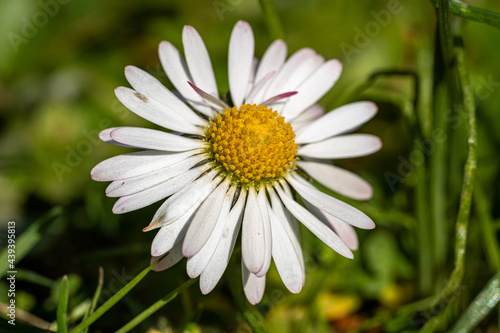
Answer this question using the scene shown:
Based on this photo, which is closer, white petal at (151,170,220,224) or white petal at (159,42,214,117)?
white petal at (151,170,220,224)

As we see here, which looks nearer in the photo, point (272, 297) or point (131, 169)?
point (131, 169)

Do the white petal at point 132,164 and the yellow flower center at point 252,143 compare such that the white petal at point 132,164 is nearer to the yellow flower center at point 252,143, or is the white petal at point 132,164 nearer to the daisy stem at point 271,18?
the yellow flower center at point 252,143

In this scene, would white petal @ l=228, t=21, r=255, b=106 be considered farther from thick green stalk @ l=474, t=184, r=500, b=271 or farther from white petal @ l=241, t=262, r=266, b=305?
thick green stalk @ l=474, t=184, r=500, b=271

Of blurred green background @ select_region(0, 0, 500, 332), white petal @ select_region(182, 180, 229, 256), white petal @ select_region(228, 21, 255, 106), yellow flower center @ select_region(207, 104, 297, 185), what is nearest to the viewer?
white petal @ select_region(182, 180, 229, 256)

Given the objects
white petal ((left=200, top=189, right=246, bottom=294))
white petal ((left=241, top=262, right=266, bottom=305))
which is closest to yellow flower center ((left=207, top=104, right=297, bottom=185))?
white petal ((left=200, top=189, right=246, bottom=294))

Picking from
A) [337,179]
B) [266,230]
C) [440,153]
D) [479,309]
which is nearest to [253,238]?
[266,230]

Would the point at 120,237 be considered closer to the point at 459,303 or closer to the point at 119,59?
the point at 119,59

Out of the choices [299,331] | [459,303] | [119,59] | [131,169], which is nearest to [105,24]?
[119,59]
